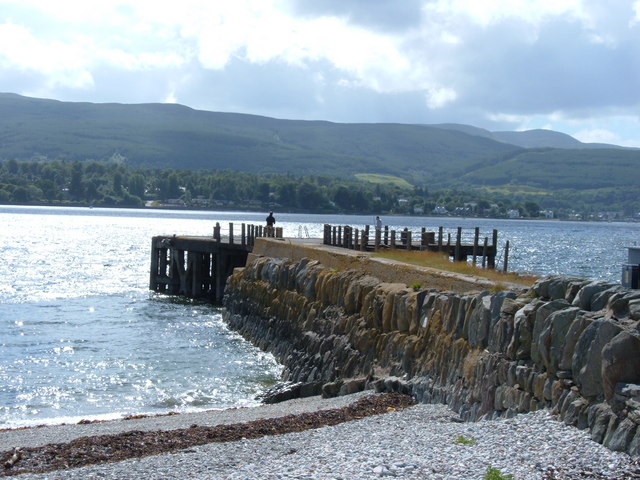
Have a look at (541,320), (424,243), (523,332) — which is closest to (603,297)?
(541,320)

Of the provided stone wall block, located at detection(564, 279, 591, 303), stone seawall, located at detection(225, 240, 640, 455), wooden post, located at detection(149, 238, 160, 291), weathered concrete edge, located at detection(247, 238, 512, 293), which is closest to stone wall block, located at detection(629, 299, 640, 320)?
stone seawall, located at detection(225, 240, 640, 455)

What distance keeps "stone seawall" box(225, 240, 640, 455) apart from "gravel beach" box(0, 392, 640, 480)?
0.45 meters

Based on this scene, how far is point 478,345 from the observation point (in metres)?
15.9

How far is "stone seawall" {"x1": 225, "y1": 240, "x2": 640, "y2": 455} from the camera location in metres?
11.7

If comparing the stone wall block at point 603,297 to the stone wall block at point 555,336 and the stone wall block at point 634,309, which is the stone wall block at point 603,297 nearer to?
the stone wall block at point 555,336

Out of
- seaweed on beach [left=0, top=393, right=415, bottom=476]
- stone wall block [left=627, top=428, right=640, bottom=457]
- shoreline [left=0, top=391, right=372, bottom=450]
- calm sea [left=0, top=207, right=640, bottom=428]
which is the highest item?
stone wall block [left=627, top=428, right=640, bottom=457]

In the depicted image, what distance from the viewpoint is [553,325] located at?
13.2 metres

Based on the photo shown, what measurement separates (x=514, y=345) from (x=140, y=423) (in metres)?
8.08

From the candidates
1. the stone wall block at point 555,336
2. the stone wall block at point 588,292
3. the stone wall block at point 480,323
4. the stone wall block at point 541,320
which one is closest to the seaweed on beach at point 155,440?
the stone wall block at point 480,323

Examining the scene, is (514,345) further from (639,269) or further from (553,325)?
(639,269)

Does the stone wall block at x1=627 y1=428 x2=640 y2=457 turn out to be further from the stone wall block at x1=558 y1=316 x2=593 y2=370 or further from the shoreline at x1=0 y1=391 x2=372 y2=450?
the shoreline at x1=0 y1=391 x2=372 y2=450

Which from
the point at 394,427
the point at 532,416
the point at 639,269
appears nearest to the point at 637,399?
the point at 532,416

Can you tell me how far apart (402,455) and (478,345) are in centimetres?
450

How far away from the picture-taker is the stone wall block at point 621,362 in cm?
1145
